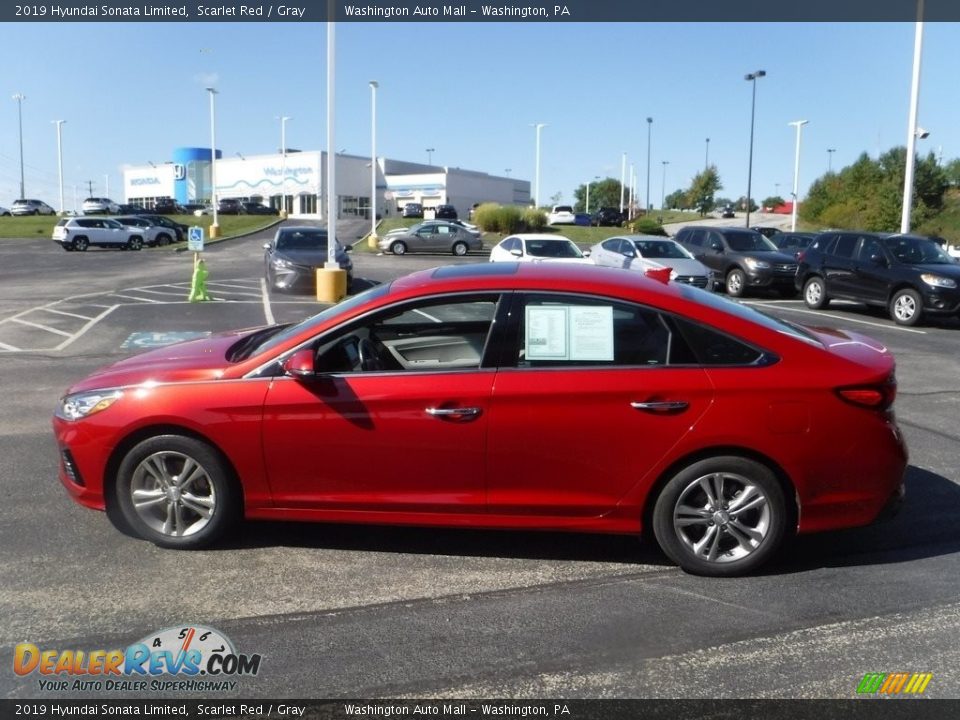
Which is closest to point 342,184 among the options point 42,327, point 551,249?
point 551,249

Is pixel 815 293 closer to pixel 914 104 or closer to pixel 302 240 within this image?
pixel 914 104

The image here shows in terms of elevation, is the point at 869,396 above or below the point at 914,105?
below

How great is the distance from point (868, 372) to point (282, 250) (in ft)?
57.2

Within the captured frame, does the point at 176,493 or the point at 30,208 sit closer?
the point at 176,493

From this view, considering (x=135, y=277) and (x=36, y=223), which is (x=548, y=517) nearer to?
(x=135, y=277)

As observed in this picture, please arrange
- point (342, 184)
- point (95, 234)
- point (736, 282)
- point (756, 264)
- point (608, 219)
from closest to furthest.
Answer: point (756, 264)
point (736, 282)
point (95, 234)
point (608, 219)
point (342, 184)

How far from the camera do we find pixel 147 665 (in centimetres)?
366

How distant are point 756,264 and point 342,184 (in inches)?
2693

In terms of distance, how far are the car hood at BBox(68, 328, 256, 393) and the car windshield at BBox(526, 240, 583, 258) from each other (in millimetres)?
17262

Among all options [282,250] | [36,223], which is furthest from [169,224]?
[282,250]

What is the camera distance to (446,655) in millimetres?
3713

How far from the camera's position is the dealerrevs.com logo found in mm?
3516

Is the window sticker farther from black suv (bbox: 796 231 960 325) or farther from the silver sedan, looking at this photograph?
the silver sedan

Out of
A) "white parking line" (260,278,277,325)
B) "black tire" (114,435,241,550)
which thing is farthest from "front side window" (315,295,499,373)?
"white parking line" (260,278,277,325)
